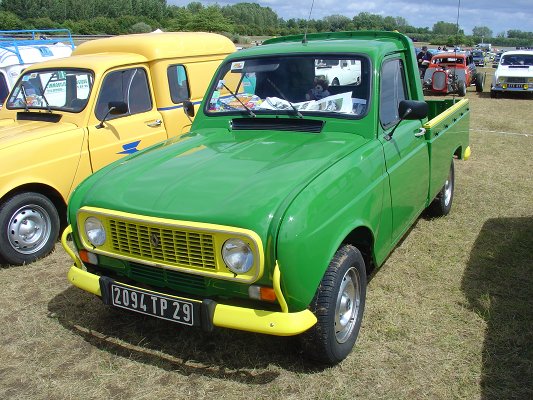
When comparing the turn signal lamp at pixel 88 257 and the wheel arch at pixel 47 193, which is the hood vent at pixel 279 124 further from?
the wheel arch at pixel 47 193

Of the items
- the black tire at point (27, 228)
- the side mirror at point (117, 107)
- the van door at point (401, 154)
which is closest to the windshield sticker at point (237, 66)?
the van door at point (401, 154)

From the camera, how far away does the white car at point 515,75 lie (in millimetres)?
Result: 16438

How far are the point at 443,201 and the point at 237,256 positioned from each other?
148 inches

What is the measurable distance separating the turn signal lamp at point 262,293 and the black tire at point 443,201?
3482mm

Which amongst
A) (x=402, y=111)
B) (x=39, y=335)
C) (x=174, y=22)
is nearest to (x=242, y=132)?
(x=402, y=111)

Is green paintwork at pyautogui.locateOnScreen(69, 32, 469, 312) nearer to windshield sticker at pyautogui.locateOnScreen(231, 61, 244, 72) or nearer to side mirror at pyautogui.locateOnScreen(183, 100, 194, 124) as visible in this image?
windshield sticker at pyautogui.locateOnScreen(231, 61, 244, 72)

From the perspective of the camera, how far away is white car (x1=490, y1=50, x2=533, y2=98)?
1644cm

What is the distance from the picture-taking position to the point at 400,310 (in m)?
3.95

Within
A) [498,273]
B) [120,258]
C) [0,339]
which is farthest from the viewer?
[498,273]

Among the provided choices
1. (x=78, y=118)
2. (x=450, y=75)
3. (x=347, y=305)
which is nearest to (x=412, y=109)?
(x=347, y=305)

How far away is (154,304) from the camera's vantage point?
3.00 metres

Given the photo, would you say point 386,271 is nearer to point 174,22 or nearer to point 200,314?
point 200,314

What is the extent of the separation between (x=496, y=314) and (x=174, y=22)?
52.9m

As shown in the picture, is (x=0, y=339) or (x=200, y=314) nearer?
(x=200, y=314)
